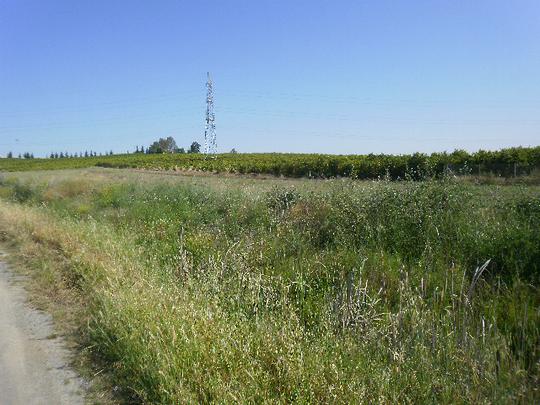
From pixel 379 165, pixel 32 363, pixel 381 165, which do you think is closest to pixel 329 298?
pixel 32 363

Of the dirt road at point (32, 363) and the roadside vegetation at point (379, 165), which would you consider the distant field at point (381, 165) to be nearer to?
the roadside vegetation at point (379, 165)

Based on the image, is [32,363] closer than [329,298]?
Yes

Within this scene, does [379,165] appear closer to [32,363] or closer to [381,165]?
[381,165]

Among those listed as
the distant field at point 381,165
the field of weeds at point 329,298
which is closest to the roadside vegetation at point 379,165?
the distant field at point 381,165

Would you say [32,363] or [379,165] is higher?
[379,165]

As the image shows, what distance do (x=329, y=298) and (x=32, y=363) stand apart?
3.16 m

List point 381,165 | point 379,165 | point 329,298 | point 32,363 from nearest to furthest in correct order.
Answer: point 32,363 < point 329,298 < point 381,165 < point 379,165

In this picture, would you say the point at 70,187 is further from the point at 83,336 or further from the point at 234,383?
the point at 234,383

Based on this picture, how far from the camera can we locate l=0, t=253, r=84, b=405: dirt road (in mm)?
4148

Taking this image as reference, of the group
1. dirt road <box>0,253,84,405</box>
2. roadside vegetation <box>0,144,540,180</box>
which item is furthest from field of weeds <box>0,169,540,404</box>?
roadside vegetation <box>0,144,540,180</box>

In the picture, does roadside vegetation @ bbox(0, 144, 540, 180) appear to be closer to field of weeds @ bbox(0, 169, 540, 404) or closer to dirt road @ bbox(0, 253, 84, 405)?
field of weeds @ bbox(0, 169, 540, 404)

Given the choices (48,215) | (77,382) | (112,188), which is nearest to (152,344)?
(77,382)

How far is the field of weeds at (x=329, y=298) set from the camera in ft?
11.7

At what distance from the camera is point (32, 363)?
4.82 m
